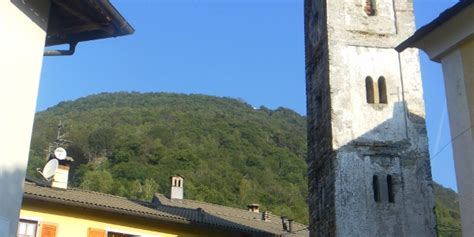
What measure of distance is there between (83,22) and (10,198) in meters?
2.16

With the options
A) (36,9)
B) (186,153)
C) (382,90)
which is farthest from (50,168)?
(186,153)

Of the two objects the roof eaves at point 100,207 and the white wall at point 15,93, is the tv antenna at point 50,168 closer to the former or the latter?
the roof eaves at point 100,207

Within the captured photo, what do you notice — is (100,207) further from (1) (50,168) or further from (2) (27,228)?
(1) (50,168)

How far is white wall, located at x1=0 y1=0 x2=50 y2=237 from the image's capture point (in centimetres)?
627

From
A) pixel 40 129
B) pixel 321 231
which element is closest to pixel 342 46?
pixel 321 231

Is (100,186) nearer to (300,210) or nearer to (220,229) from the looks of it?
(300,210)

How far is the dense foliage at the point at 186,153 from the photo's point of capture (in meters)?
48.1

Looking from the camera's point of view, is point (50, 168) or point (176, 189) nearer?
point (50, 168)

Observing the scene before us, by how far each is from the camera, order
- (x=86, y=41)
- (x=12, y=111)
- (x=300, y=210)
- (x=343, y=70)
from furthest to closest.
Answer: (x=300, y=210), (x=343, y=70), (x=86, y=41), (x=12, y=111)

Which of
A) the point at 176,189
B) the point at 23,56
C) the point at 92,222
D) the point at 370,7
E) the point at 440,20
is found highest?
the point at 370,7

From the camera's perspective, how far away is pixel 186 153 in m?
57.2

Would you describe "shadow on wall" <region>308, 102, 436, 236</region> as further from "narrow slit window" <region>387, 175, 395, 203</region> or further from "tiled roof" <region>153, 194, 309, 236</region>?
"tiled roof" <region>153, 194, 309, 236</region>

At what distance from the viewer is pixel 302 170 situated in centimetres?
5497

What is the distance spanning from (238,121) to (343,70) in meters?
49.8
